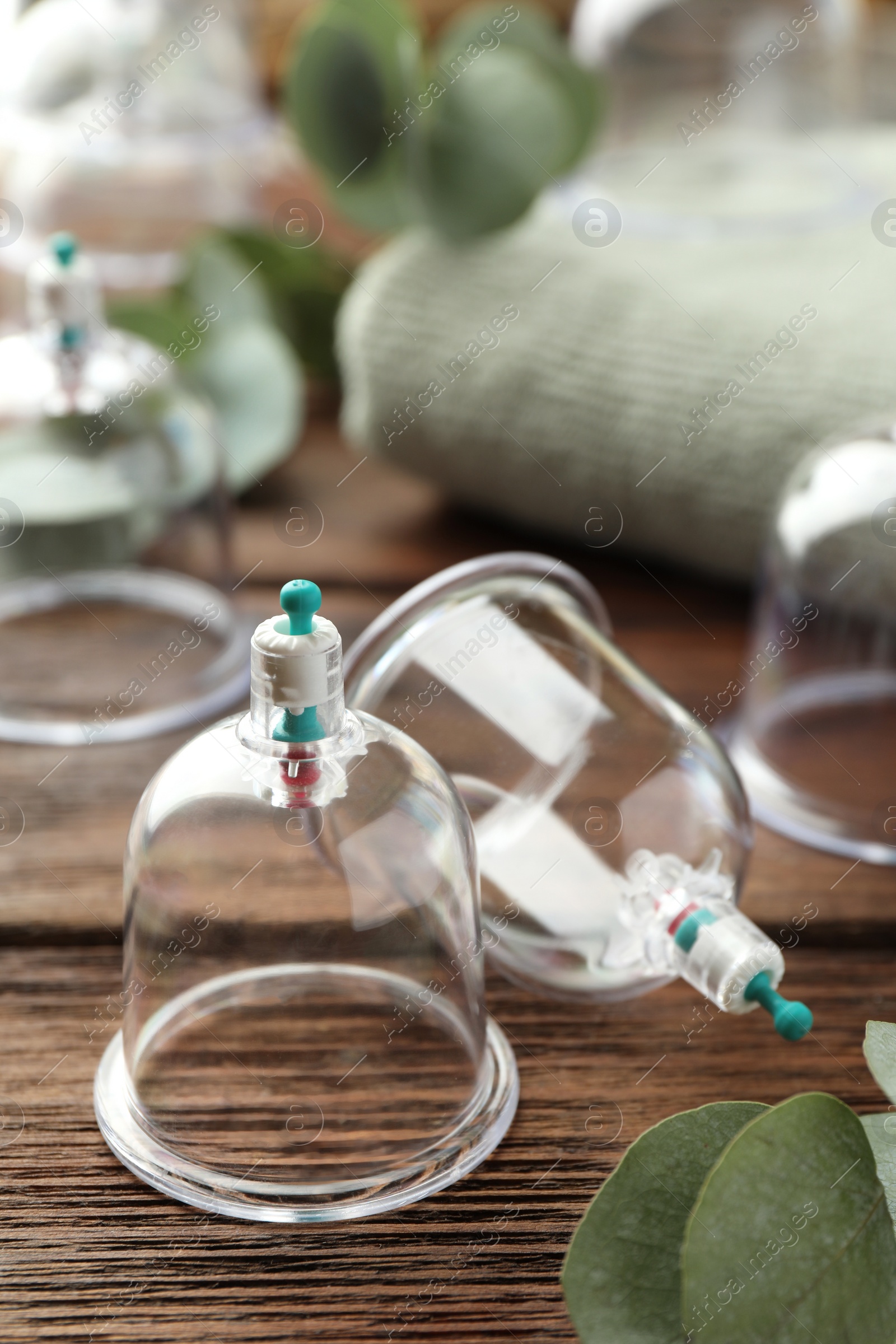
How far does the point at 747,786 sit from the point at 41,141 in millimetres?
619

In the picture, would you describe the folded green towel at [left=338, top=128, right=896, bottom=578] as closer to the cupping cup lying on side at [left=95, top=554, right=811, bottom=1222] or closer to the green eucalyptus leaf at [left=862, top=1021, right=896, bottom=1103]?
the cupping cup lying on side at [left=95, top=554, right=811, bottom=1222]

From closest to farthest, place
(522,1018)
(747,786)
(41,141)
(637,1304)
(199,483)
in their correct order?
(637,1304)
(522,1018)
(747,786)
(199,483)
(41,141)

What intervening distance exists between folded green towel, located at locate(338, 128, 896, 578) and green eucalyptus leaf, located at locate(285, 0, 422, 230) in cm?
4

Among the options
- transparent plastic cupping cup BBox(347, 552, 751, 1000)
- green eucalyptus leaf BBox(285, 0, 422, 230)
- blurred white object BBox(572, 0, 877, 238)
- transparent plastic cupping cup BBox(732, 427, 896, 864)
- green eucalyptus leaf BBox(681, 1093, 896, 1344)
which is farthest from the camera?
blurred white object BBox(572, 0, 877, 238)

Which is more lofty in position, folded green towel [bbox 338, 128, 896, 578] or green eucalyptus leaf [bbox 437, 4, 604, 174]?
green eucalyptus leaf [bbox 437, 4, 604, 174]

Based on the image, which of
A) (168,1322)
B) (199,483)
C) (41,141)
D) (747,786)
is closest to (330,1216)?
(168,1322)

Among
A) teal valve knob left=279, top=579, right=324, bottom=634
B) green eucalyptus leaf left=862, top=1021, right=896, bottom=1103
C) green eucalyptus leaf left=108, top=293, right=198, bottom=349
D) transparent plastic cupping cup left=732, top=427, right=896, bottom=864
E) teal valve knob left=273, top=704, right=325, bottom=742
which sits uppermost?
teal valve knob left=279, top=579, right=324, bottom=634

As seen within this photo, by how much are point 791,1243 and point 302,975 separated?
180 mm

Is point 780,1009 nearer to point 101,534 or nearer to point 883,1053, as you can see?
point 883,1053

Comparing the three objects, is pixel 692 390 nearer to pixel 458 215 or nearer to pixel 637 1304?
pixel 458 215

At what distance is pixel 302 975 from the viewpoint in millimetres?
464

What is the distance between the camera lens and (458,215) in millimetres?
742

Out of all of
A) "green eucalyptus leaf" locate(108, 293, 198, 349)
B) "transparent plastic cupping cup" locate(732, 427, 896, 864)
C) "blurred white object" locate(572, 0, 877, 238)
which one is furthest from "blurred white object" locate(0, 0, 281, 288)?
"transparent plastic cupping cup" locate(732, 427, 896, 864)

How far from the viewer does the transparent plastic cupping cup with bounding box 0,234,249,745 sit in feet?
2.15
